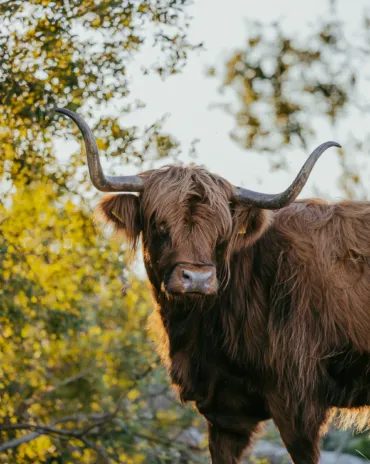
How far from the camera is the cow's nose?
A: 5.66 meters

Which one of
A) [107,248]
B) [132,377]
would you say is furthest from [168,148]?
[132,377]

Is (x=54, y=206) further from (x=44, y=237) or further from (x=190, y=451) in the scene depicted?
(x=190, y=451)

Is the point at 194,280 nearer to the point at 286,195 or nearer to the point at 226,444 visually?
the point at 286,195

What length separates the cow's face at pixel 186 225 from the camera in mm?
5816

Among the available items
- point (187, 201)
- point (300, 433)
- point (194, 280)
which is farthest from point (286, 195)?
point (300, 433)

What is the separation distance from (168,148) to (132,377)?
3.61 m

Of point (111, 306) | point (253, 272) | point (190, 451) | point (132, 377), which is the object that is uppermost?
point (253, 272)

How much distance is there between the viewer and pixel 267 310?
650 cm

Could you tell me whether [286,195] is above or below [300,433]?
above

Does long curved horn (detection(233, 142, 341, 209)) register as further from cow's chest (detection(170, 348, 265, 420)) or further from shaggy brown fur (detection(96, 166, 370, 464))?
cow's chest (detection(170, 348, 265, 420))

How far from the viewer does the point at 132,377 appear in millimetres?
Answer: 10812

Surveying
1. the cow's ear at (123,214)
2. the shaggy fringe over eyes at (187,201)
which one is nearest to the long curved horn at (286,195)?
the shaggy fringe over eyes at (187,201)

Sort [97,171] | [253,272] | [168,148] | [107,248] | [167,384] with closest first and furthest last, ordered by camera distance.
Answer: [97,171] → [253,272] → [168,148] → [107,248] → [167,384]

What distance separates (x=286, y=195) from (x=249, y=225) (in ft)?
1.23
